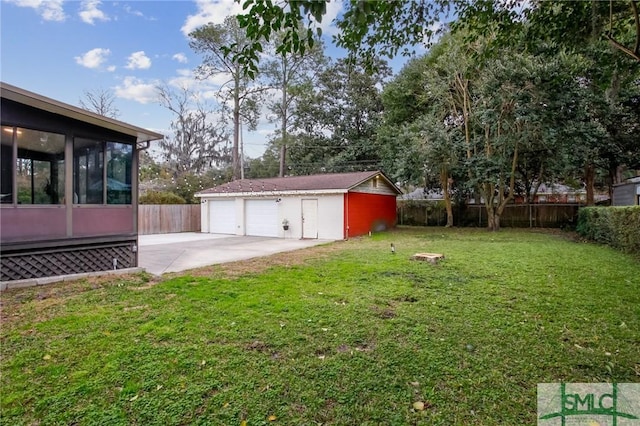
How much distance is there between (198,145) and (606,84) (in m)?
30.4

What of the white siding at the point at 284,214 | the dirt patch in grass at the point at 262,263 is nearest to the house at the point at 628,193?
the white siding at the point at 284,214

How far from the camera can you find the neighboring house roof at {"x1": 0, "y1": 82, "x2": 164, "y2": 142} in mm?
5293

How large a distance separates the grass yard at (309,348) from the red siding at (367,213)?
8.16m

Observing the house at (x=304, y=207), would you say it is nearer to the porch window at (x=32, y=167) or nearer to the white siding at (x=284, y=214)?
the white siding at (x=284, y=214)

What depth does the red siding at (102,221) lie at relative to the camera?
6512 millimetres

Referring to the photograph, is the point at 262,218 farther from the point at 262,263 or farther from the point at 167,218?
the point at 262,263

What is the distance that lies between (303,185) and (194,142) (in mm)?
18995

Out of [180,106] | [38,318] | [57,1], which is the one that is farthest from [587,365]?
[180,106]

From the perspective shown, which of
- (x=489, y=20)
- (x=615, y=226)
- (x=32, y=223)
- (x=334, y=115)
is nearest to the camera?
(x=489, y=20)

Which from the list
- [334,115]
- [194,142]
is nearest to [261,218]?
[334,115]

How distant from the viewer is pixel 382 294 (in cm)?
521

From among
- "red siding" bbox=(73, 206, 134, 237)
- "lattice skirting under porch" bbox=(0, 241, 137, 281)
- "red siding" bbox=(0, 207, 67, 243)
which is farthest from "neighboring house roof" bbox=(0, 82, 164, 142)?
"lattice skirting under porch" bbox=(0, 241, 137, 281)

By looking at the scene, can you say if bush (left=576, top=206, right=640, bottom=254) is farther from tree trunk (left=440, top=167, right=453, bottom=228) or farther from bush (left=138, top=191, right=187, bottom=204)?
bush (left=138, top=191, right=187, bottom=204)

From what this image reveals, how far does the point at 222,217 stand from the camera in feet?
57.6
